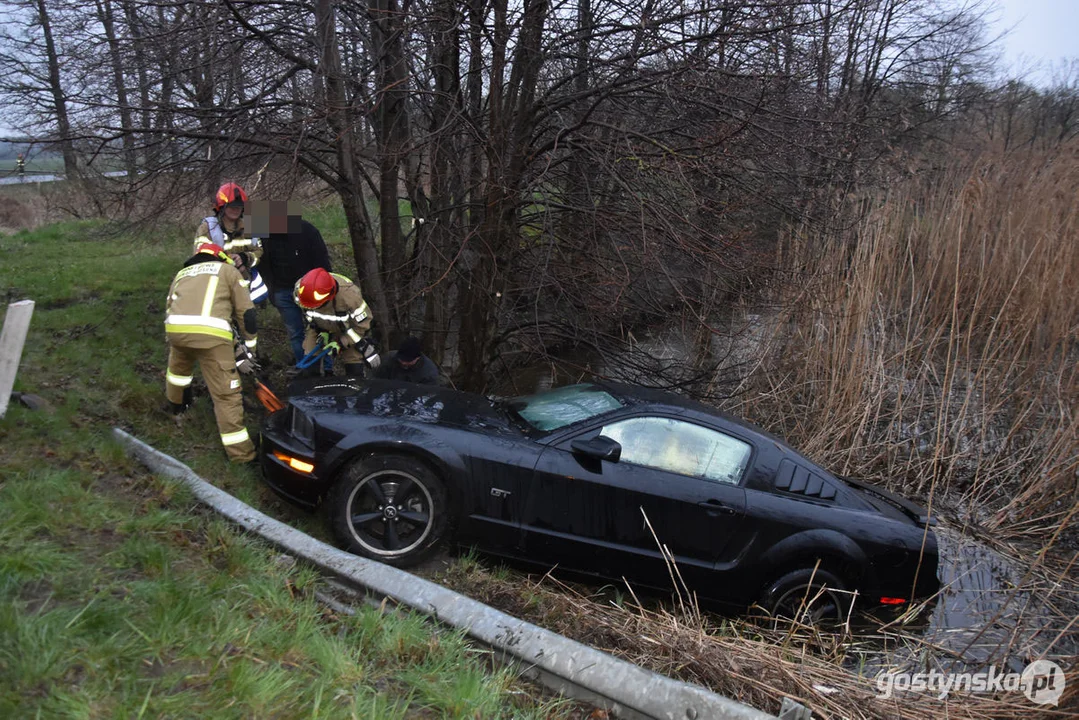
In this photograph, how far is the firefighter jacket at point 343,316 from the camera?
21.6ft

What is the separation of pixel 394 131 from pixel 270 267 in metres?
1.89

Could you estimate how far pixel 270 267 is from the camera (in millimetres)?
7500

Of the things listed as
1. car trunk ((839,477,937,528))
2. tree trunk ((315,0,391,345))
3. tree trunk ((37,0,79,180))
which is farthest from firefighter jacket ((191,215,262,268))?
car trunk ((839,477,937,528))

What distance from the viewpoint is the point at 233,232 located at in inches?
260

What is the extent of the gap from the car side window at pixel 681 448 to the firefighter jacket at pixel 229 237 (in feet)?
12.3

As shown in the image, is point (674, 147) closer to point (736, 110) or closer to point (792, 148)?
point (736, 110)

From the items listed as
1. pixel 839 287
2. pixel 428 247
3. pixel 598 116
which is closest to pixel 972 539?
pixel 839 287

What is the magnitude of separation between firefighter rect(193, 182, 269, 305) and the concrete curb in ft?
10.1

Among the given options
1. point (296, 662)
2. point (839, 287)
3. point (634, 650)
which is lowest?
point (634, 650)

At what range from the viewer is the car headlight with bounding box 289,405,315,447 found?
4.80 metres

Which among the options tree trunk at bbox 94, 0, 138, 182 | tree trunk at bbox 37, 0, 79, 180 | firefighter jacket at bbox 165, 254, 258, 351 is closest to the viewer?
firefighter jacket at bbox 165, 254, 258, 351

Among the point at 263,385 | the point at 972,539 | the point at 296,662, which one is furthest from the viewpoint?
the point at 972,539

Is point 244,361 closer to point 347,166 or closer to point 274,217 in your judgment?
point 274,217

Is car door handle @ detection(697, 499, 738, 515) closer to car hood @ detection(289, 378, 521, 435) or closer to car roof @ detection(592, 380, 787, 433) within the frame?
car roof @ detection(592, 380, 787, 433)
